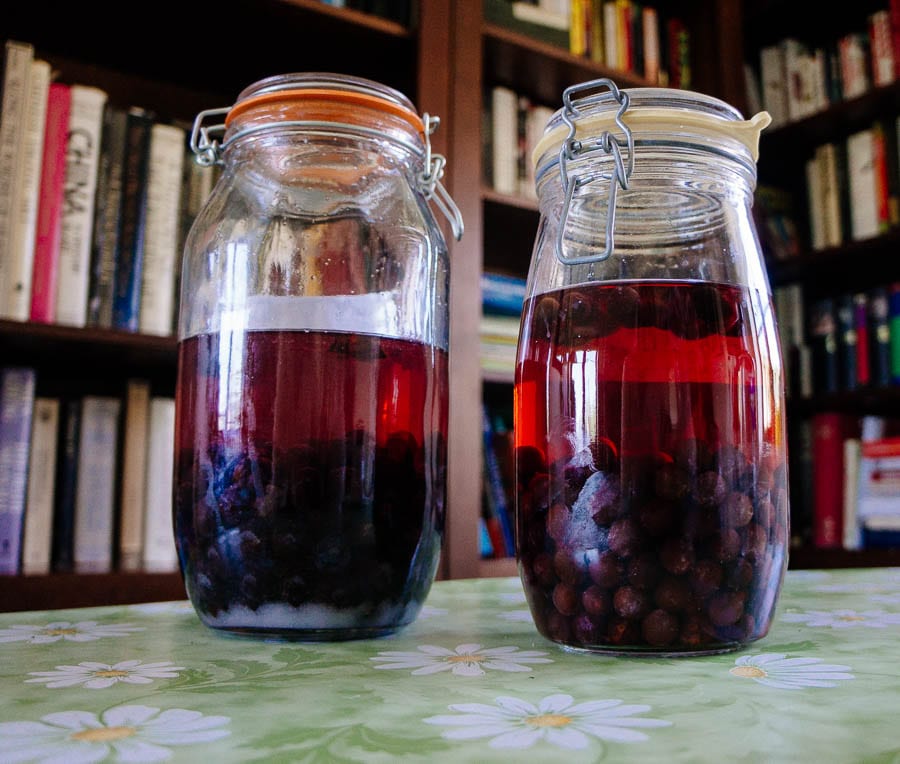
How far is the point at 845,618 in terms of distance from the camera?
52 centimetres

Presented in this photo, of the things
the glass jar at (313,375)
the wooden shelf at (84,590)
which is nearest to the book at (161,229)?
the wooden shelf at (84,590)

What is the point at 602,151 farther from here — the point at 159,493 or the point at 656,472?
the point at 159,493

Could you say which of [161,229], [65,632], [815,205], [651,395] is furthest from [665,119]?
[815,205]

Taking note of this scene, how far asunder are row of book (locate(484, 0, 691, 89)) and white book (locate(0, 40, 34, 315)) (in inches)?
33.0

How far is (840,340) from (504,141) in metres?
0.87

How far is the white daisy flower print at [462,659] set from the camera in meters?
0.36

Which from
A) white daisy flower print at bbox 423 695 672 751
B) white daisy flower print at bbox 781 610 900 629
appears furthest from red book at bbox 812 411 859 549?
white daisy flower print at bbox 423 695 672 751

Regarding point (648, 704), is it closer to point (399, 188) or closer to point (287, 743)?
point (287, 743)

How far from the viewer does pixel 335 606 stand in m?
0.44

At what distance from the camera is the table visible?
0.24m

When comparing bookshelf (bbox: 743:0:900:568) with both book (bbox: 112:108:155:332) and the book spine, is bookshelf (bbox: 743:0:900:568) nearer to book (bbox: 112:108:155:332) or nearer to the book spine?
the book spine

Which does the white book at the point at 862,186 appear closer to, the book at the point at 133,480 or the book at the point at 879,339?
the book at the point at 879,339

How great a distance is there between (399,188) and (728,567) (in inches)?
11.5

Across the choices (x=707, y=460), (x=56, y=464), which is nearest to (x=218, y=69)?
(x=56, y=464)
